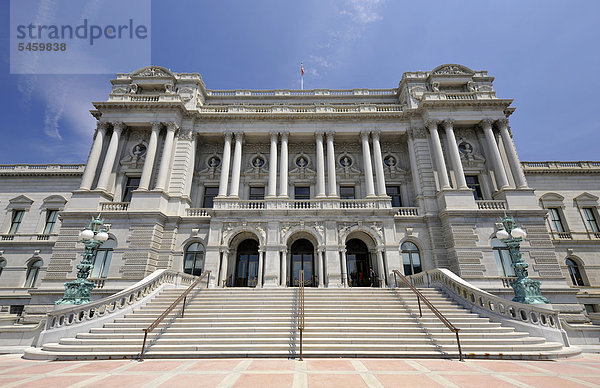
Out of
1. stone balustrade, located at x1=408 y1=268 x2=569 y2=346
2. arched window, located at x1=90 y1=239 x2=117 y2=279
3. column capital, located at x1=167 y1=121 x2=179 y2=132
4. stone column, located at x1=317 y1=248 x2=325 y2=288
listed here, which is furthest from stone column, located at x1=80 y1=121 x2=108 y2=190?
stone balustrade, located at x1=408 y1=268 x2=569 y2=346

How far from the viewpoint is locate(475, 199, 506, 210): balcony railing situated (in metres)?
20.2

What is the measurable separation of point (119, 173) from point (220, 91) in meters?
12.9

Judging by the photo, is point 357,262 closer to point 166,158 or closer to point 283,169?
point 283,169

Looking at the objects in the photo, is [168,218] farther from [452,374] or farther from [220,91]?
[452,374]

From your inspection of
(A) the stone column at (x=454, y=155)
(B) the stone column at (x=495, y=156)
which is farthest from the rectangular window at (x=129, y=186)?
(B) the stone column at (x=495, y=156)

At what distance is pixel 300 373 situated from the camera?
682cm

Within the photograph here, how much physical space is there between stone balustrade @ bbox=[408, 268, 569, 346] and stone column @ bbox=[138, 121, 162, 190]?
22797 millimetres

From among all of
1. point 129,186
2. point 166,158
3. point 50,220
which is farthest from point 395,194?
point 50,220

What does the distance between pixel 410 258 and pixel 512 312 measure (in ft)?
29.5

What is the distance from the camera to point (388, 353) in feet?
28.7

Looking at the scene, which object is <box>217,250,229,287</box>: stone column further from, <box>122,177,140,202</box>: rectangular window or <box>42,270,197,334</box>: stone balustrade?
<box>122,177,140,202</box>: rectangular window

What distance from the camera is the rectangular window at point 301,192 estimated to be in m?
24.2

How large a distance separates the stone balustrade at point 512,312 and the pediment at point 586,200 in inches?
880

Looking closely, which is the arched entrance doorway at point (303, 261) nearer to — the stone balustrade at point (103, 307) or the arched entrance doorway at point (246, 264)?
the arched entrance doorway at point (246, 264)
